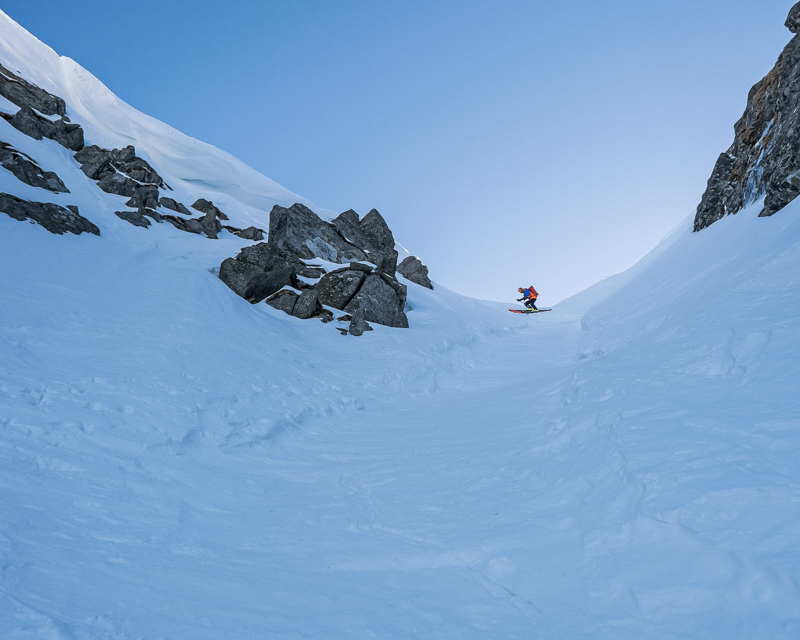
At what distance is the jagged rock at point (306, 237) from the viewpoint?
24.9 m

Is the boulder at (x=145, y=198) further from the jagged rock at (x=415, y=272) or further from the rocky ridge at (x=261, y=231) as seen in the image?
the jagged rock at (x=415, y=272)

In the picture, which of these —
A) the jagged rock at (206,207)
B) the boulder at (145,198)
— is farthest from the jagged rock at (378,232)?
the boulder at (145,198)

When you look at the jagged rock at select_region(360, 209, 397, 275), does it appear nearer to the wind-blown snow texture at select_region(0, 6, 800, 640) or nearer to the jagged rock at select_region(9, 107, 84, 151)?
the jagged rock at select_region(9, 107, 84, 151)

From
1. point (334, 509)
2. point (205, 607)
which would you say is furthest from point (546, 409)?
point (205, 607)

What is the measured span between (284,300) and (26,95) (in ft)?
87.3

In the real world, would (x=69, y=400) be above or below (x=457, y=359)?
below

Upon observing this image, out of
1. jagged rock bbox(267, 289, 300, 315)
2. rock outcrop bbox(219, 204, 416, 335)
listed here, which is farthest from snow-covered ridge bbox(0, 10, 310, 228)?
jagged rock bbox(267, 289, 300, 315)

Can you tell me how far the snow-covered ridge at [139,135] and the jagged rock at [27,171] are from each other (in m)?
11.6

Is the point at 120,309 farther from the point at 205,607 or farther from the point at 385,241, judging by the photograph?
the point at 385,241

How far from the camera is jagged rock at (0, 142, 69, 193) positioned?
760 inches

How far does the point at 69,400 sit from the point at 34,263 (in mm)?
8616

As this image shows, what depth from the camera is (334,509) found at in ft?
19.8

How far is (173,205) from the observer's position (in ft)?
90.0

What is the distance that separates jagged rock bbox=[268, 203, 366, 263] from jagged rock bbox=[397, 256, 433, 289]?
A: 13.0 feet
